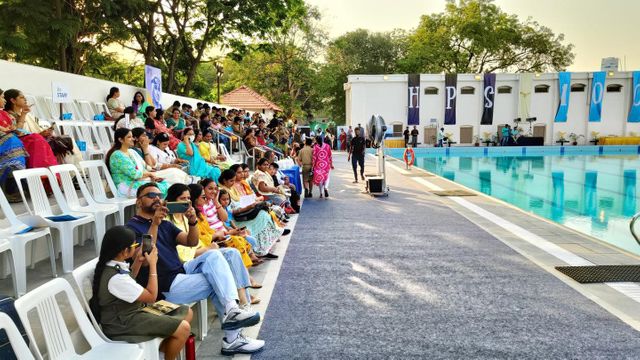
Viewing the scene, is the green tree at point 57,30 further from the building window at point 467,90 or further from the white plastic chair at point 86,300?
the building window at point 467,90

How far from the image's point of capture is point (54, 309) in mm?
2693

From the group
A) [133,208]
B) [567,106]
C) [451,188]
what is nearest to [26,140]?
[133,208]

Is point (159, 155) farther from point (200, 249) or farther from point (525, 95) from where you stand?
point (525, 95)

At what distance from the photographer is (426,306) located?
193 inches

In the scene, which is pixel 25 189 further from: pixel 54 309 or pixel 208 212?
pixel 54 309

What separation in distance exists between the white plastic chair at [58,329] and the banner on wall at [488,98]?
37480 mm

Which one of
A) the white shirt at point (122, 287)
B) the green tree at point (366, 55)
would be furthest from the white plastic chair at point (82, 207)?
the green tree at point (366, 55)

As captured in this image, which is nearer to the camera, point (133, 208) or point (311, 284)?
point (311, 284)

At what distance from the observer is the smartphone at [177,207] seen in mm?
4252

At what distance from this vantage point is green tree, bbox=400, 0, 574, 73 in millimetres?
44844

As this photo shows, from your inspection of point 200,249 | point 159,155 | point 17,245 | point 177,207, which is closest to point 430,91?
point 159,155

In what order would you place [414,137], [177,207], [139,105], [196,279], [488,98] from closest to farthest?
1. [196,279]
2. [177,207]
3. [139,105]
4. [414,137]
5. [488,98]

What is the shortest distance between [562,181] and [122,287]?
19.4m

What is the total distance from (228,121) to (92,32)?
7.26m
